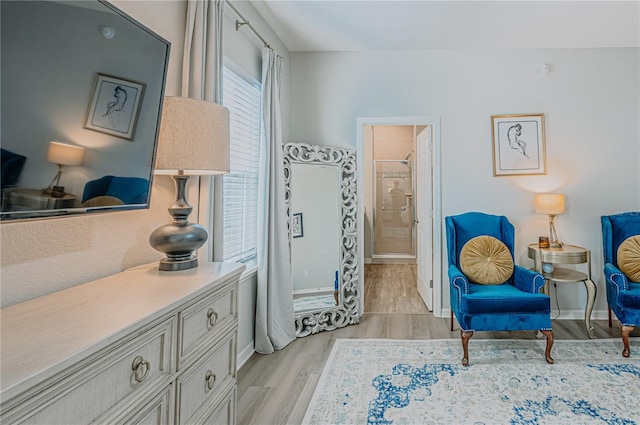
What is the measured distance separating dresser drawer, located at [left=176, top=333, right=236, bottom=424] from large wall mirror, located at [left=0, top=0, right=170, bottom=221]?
25.4 inches

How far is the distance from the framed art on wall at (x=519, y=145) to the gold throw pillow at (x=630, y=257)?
93cm

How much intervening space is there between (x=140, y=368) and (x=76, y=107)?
2.53 ft

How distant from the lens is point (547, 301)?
2465 mm

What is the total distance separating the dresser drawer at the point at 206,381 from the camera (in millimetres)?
1092

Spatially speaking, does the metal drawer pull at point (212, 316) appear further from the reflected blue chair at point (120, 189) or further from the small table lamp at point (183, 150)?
the reflected blue chair at point (120, 189)

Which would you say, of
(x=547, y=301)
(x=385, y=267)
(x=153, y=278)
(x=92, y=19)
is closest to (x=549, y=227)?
(x=547, y=301)

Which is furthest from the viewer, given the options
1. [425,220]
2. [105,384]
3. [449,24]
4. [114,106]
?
[425,220]

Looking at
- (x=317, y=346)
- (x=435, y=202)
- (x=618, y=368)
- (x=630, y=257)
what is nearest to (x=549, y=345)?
(x=618, y=368)

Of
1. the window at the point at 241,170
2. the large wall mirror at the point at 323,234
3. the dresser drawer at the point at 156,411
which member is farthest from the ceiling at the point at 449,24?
the dresser drawer at the point at 156,411

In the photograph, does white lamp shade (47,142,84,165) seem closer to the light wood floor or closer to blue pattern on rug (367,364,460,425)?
the light wood floor

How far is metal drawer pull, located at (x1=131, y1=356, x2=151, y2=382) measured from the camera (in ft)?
2.91

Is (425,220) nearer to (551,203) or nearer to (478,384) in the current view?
(551,203)

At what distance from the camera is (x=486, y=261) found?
2908 mm

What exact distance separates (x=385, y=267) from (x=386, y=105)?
323 centimetres
